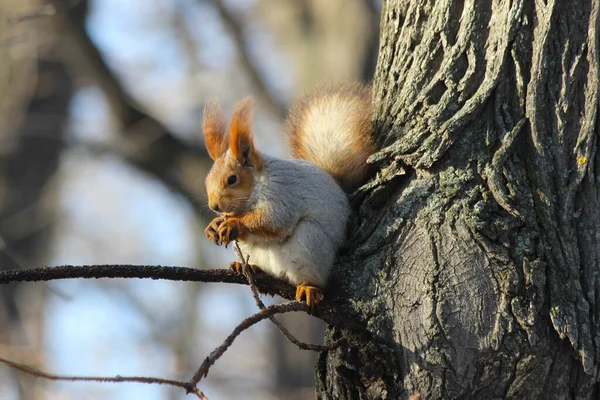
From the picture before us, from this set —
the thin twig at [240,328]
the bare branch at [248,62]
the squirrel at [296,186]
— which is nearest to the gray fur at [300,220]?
the squirrel at [296,186]

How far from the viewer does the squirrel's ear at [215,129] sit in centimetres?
196

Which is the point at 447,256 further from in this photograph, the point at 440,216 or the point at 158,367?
the point at 158,367

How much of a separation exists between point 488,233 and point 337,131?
56 cm

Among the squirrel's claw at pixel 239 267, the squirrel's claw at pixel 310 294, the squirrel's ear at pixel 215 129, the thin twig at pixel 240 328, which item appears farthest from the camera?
the squirrel's ear at pixel 215 129

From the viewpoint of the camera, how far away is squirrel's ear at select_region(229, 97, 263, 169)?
73.0 inches

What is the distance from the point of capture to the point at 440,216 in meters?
1.62

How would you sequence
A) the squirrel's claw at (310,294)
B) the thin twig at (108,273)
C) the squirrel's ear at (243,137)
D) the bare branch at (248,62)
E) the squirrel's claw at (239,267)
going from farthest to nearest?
the bare branch at (248,62) < the squirrel's ear at (243,137) < the squirrel's claw at (239,267) < the squirrel's claw at (310,294) < the thin twig at (108,273)

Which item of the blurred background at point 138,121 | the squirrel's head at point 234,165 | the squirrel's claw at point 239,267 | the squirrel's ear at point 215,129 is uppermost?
the blurred background at point 138,121

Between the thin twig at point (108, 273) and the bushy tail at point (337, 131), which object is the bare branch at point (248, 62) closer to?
the bushy tail at point (337, 131)

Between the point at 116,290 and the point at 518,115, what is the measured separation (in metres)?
7.90

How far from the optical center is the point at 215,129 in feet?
6.55

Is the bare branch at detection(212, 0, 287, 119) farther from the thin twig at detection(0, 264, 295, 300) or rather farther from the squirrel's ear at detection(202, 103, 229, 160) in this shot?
the thin twig at detection(0, 264, 295, 300)

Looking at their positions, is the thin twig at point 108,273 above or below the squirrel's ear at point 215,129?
below

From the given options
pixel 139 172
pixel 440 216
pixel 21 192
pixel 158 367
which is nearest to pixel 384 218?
pixel 440 216
